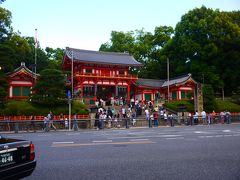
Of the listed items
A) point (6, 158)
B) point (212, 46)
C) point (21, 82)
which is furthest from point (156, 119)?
point (212, 46)

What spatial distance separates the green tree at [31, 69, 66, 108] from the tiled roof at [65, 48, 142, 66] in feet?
38.4

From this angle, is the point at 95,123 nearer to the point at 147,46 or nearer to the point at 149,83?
the point at 149,83

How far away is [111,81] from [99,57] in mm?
5329

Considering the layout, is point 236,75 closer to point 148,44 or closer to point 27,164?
point 148,44

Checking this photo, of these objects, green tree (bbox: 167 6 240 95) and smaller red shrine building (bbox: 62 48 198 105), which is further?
green tree (bbox: 167 6 240 95)

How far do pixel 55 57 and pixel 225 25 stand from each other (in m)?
36.1

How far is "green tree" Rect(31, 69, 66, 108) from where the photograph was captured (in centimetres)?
3119

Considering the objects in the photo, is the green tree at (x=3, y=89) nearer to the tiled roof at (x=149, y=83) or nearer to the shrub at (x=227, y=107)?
the tiled roof at (x=149, y=83)

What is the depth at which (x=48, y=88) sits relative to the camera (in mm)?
31344

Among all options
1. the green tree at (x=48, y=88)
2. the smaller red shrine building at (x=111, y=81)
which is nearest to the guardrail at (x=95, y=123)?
the green tree at (x=48, y=88)

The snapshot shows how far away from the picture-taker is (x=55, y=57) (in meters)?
60.8

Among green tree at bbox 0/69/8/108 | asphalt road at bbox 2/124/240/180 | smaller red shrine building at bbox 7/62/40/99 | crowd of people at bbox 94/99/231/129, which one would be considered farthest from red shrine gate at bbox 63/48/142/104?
asphalt road at bbox 2/124/240/180

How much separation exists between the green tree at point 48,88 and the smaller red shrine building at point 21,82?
820cm

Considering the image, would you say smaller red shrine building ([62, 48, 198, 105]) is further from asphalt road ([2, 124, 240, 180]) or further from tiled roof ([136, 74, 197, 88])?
asphalt road ([2, 124, 240, 180])
